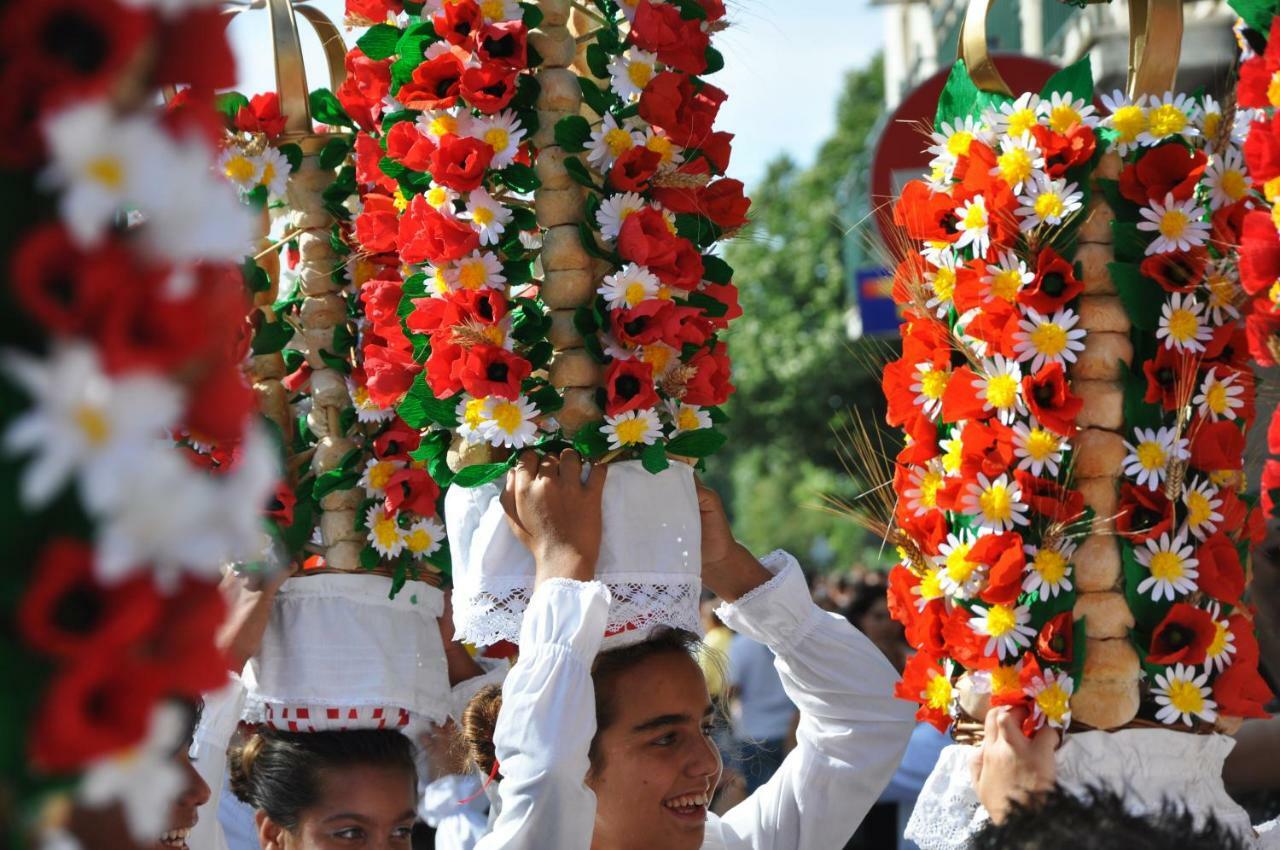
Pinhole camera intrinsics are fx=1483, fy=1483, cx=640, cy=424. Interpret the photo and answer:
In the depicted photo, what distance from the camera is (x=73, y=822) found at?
1.14 metres

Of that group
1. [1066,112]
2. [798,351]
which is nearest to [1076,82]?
[1066,112]

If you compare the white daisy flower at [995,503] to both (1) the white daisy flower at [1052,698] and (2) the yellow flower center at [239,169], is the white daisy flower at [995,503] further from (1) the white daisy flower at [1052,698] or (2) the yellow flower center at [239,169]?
(2) the yellow flower center at [239,169]

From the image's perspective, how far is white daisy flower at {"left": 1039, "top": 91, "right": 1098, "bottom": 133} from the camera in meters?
2.53

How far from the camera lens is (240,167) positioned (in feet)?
10.5

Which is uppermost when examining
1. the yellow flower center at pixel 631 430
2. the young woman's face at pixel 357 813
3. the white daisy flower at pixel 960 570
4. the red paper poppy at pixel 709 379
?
the red paper poppy at pixel 709 379

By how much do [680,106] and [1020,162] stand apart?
2.01 feet

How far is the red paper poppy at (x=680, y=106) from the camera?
2648 mm

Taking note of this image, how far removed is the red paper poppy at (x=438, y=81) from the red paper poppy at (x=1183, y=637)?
151cm

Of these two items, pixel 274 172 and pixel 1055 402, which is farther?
pixel 274 172

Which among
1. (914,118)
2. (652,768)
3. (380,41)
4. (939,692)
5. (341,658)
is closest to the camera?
(939,692)

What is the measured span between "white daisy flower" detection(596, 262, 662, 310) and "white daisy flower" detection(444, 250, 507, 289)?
0.21 m

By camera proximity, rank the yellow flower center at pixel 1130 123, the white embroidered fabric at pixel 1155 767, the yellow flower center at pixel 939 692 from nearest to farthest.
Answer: the white embroidered fabric at pixel 1155 767 → the yellow flower center at pixel 1130 123 → the yellow flower center at pixel 939 692

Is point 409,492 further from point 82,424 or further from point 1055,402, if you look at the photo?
point 82,424

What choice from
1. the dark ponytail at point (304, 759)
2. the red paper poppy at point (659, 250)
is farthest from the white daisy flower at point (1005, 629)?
the dark ponytail at point (304, 759)
